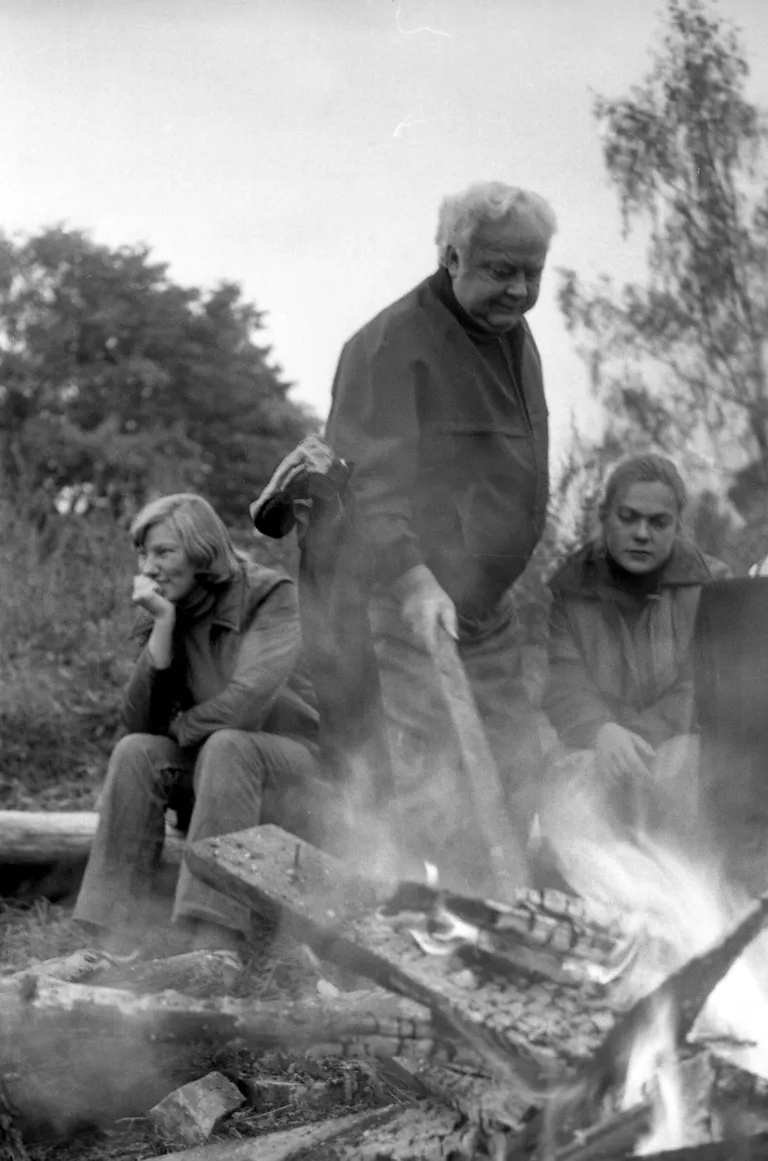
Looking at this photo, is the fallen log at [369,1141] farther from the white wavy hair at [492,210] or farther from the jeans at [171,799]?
the white wavy hair at [492,210]

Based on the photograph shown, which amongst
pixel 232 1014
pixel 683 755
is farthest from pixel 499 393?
pixel 232 1014

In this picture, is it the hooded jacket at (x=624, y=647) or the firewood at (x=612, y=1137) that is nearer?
the firewood at (x=612, y=1137)

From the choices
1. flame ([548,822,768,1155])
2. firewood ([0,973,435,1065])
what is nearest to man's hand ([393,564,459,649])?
flame ([548,822,768,1155])

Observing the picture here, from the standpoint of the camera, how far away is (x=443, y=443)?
10.5ft

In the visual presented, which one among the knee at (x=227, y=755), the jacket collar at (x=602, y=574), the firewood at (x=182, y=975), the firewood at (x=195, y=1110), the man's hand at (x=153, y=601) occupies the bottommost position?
the firewood at (x=195, y=1110)

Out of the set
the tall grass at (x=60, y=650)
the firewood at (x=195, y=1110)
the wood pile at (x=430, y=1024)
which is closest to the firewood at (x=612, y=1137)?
the wood pile at (x=430, y=1024)

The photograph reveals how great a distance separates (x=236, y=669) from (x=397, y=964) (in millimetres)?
1871

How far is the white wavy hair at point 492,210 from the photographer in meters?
3.07

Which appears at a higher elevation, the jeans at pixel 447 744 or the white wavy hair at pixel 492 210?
the white wavy hair at pixel 492 210

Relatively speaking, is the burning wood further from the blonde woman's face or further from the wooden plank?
the blonde woman's face

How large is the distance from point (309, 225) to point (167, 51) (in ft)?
2.15

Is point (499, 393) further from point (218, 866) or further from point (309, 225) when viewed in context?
point (218, 866)

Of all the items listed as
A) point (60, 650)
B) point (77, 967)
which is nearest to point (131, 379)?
point (60, 650)

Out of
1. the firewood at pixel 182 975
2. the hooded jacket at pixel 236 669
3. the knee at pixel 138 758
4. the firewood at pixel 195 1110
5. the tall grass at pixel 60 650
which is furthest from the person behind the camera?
the tall grass at pixel 60 650
